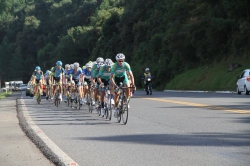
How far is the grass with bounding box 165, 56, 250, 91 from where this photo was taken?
48312 mm

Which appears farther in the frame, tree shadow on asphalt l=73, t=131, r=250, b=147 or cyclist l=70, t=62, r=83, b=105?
cyclist l=70, t=62, r=83, b=105

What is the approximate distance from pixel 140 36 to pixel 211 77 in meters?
29.8

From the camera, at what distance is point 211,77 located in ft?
172

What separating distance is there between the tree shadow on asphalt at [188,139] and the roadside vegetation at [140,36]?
118ft

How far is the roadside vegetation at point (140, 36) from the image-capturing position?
53.3m

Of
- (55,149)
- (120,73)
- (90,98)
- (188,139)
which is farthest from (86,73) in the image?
(55,149)

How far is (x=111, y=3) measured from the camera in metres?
125

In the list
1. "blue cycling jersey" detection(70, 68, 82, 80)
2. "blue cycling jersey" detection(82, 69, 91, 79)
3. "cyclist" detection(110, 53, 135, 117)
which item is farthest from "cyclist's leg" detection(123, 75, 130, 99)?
"blue cycling jersey" detection(70, 68, 82, 80)

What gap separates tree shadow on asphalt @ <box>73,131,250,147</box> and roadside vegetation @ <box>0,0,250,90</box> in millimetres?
35860

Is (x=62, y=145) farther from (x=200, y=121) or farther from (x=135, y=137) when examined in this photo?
(x=200, y=121)

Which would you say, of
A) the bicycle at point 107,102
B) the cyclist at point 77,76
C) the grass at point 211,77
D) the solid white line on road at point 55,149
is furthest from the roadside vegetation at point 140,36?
the solid white line on road at point 55,149

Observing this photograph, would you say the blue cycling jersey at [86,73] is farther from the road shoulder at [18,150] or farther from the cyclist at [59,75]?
the road shoulder at [18,150]

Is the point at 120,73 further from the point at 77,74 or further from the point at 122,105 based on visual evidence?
the point at 77,74

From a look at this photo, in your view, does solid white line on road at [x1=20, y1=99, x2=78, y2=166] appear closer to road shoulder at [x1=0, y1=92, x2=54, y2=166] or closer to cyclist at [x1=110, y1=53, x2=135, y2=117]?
road shoulder at [x1=0, y1=92, x2=54, y2=166]
